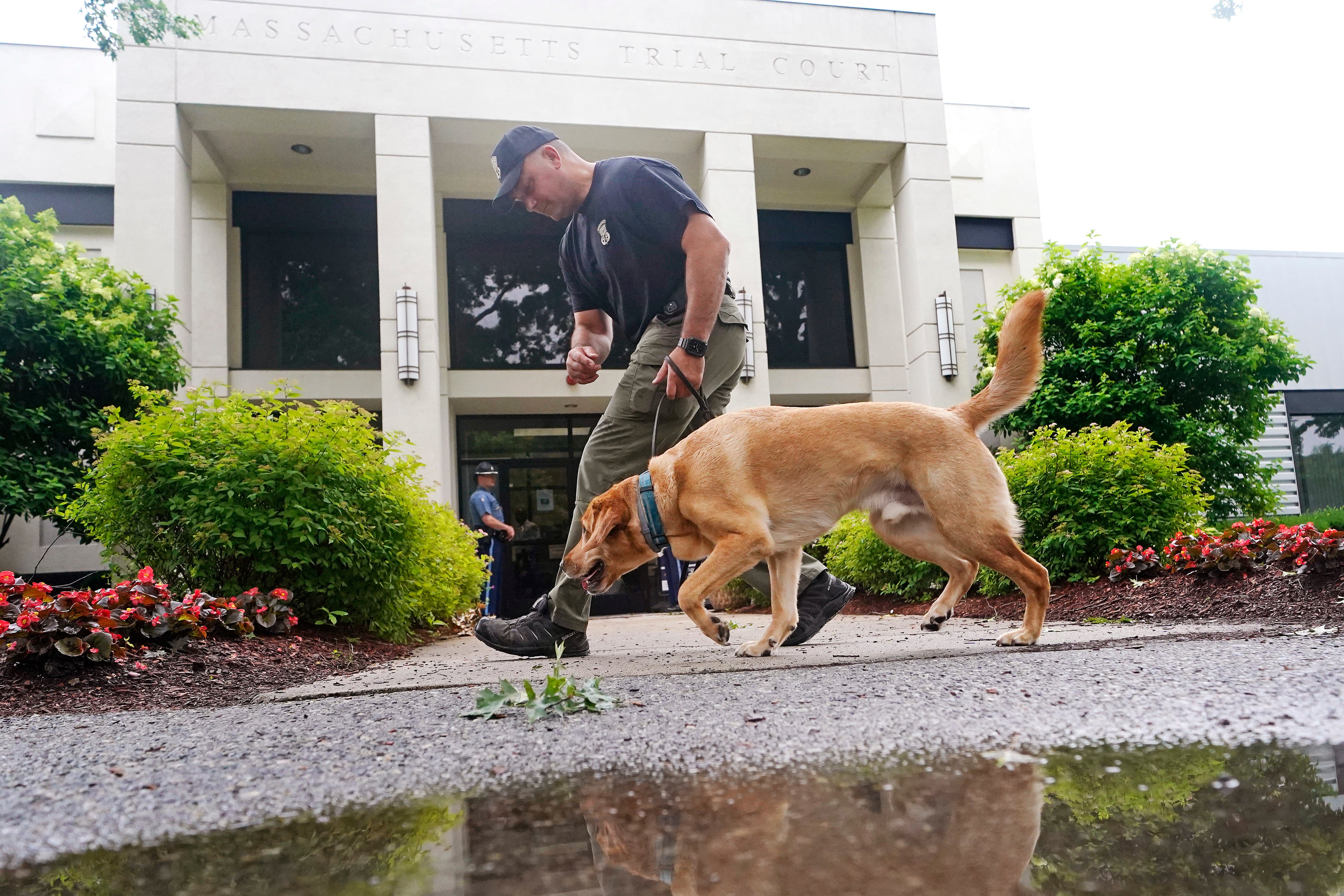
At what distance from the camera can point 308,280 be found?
12953 millimetres

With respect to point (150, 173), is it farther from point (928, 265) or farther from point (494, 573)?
point (928, 265)

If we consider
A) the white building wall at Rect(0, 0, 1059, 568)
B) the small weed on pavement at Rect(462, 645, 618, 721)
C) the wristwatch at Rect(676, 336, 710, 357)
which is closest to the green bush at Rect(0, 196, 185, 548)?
the white building wall at Rect(0, 0, 1059, 568)

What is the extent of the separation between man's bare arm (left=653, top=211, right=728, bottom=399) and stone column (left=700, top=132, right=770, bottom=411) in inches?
307

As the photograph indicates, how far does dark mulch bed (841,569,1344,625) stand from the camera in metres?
3.93

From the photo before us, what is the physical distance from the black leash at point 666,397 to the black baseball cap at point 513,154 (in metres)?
1.00

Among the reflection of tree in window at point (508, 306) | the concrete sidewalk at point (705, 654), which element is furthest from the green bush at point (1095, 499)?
the reflection of tree in window at point (508, 306)

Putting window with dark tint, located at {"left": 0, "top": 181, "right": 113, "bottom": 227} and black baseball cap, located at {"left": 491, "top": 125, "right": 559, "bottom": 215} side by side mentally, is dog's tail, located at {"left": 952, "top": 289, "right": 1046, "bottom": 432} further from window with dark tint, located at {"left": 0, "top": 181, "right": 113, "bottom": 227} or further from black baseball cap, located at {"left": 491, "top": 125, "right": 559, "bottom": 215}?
window with dark tint, located at {"left": 0, "top": 181, "right": 113, "bottom": 227}

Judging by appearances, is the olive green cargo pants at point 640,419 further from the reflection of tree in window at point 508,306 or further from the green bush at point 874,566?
the reflection of tree in window at point 508,306

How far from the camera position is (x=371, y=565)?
15.7ft

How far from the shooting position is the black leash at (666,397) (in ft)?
11.1

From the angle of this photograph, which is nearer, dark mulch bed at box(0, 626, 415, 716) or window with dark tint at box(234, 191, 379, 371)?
dark mulch bed at box(0, 626, 415, 716)

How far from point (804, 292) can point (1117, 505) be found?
9.05m

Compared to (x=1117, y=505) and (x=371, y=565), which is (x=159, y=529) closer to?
(x=371, y=565)

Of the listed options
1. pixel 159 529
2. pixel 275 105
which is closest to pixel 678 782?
pixel 159 529
